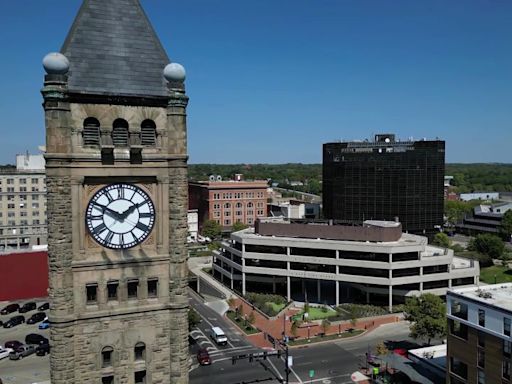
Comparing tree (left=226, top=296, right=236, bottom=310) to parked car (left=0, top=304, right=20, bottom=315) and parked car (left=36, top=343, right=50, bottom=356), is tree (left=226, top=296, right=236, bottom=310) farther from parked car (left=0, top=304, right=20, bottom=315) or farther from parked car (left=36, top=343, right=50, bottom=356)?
parked car (left=0, top=304, right=20, bottom=315)

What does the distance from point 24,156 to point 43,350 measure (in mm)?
85449

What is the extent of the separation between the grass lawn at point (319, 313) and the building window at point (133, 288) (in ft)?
202

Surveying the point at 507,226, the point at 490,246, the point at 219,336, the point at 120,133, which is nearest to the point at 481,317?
the point at 120,133

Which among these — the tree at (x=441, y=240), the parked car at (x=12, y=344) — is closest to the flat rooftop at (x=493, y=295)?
the parked car at (x=12, y=344)

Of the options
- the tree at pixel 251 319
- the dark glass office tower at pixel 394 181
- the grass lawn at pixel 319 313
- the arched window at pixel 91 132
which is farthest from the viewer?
the dark glass office tower at pixel 394 181

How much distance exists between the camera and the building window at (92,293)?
23609 millimetres

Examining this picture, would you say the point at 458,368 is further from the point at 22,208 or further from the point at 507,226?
the point at 507,226

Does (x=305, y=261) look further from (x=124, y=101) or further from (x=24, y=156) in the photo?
(x=24, y=156)

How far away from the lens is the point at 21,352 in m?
65.6

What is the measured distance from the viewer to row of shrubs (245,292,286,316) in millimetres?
87812

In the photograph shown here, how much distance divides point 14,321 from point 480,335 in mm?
67727

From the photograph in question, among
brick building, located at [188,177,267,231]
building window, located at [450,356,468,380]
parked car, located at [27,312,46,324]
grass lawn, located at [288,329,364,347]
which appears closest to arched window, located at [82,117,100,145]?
building window, located at [450,356,468,380]

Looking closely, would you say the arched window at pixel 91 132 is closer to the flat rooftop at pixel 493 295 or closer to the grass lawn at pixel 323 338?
the flat rooftop at pixel 493 295

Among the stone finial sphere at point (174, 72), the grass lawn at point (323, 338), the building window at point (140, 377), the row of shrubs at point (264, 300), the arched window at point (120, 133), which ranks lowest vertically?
the grass lawn at point (323, 338)
